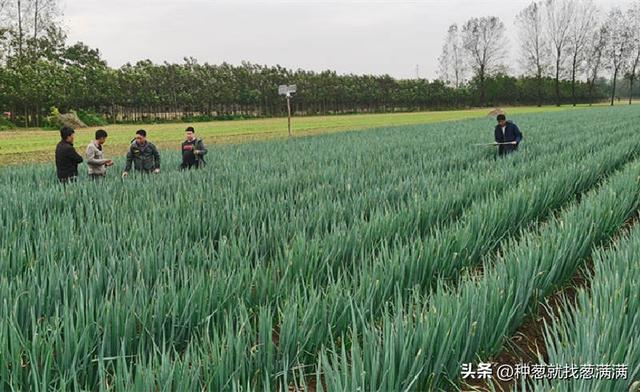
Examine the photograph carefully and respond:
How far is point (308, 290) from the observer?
264 centimetres

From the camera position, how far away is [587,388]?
139cm

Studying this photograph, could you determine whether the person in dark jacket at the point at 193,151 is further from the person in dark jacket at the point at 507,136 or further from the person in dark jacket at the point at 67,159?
the person in dark jacket at the point at 507,136

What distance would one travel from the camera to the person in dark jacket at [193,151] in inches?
346

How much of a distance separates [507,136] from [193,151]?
232 inches

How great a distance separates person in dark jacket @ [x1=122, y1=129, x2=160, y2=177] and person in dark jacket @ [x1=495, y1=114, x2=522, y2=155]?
6.26 meters

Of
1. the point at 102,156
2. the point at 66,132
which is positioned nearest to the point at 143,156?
the point at 102,156

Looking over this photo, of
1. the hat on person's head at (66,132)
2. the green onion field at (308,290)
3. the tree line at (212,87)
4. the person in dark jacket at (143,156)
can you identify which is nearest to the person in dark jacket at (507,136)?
the green onion field at (308,290)

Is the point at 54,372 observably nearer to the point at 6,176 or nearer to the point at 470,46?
the point at 6,176

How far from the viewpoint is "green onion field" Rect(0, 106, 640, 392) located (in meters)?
1.74

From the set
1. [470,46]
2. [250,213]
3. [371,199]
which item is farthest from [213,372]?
[470,46]

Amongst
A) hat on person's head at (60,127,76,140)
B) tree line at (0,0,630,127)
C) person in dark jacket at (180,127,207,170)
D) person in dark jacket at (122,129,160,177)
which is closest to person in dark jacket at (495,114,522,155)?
person in dark jacket at (180,127,207,170)

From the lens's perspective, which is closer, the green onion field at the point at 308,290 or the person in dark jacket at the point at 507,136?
the green onion field at the point at 308,290

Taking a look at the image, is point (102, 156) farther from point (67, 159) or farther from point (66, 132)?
point (66, 132)

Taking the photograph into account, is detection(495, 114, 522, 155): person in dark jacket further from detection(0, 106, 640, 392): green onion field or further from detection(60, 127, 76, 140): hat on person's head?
detection(60, 127, 76, 140): hat on person's head
